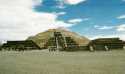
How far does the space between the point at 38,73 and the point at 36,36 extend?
487ft

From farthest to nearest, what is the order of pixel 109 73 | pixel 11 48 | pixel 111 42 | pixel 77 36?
1. pixel 77 36
2. pixel 11 48
3. pixel 111 42
4. pixel 109 73

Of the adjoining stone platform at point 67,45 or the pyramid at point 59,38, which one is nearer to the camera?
the adjoining stone platform at point 67,45

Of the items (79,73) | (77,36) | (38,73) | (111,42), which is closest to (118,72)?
(79,73)

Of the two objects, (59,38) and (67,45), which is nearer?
(67,45)

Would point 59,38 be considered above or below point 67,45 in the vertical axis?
above

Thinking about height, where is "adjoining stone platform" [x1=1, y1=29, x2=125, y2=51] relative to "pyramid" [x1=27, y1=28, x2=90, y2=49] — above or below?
below

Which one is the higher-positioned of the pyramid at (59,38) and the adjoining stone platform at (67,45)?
the pyramid at (59,38)

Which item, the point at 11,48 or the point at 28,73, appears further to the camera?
the point at 11,48

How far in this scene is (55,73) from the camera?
1491 centimetres

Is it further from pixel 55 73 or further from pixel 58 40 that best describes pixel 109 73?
pixel 58 40

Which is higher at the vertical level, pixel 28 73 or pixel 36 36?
pixel 36 36

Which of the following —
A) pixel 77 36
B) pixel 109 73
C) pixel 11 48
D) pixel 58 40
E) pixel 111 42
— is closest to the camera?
pixel 109 73

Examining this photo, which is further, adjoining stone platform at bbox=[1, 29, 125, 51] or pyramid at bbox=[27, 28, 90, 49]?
pyramid at bbox=[27, 28, 90, 49]

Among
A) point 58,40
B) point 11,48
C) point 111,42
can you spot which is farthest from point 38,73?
point 58,40
